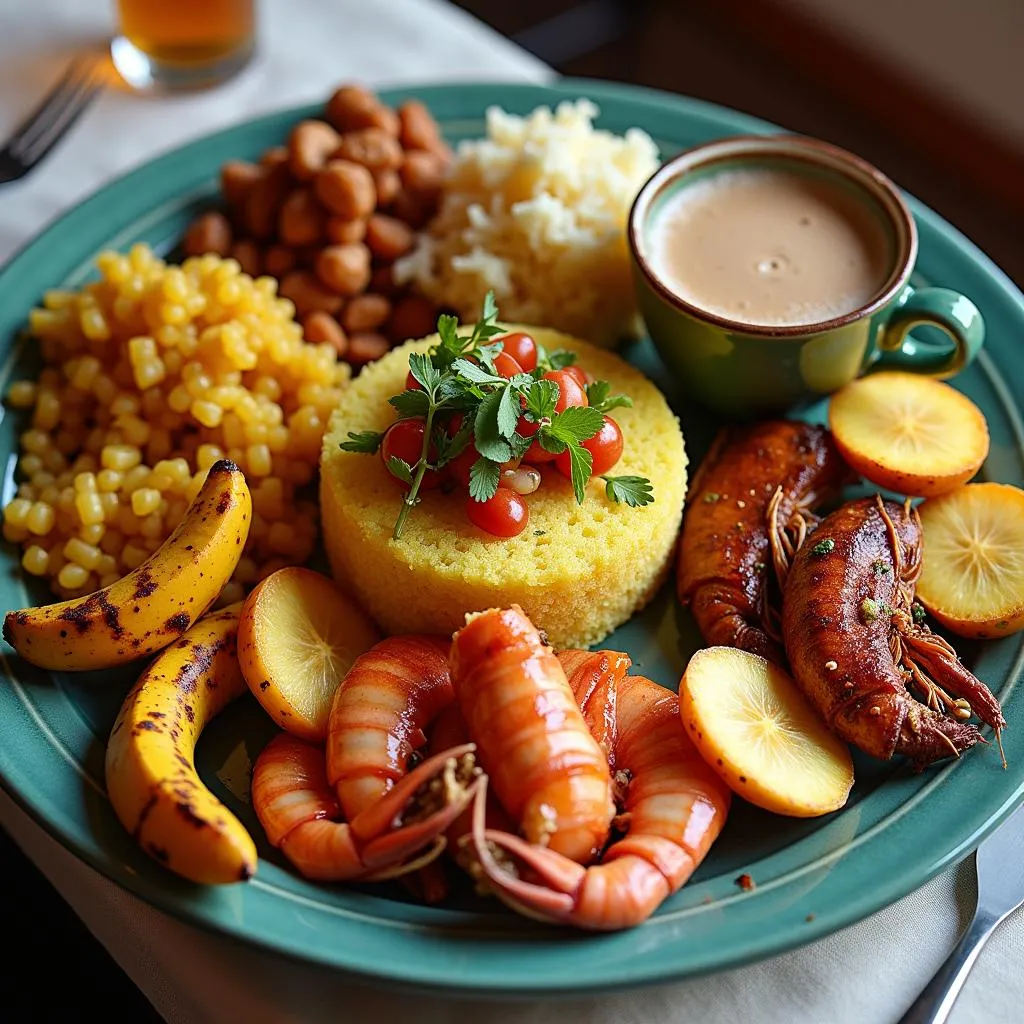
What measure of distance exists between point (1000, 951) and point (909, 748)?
0.42m

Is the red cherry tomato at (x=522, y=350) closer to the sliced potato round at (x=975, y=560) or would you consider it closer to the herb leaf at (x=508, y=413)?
the herb leaf at (x=508, y=413)

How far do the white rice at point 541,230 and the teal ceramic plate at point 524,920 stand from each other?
93 centimetres

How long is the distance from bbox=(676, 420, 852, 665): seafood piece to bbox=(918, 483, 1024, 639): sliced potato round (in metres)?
0.29

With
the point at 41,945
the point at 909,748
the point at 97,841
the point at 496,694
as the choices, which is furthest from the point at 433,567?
the point at 41,945

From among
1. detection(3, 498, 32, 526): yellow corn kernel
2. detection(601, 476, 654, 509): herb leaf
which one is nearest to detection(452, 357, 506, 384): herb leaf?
detection(601, 476, 654, 509): herb leaf

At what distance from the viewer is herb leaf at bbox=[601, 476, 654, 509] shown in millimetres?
2820

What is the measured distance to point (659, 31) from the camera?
19.7 ft

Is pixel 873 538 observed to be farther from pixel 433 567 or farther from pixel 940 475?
pixel 433 567

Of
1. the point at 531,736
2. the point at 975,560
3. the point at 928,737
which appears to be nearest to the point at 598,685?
the point at 531,736

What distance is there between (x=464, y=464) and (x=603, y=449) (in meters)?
0.32

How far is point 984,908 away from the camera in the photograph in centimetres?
242

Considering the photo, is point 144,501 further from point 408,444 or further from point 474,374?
point 474,374

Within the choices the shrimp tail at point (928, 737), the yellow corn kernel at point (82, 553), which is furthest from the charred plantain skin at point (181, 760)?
the shrimp tail at point (928, 737)

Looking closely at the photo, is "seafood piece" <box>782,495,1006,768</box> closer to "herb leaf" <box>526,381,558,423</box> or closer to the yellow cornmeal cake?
the yellow cornmeal cake
